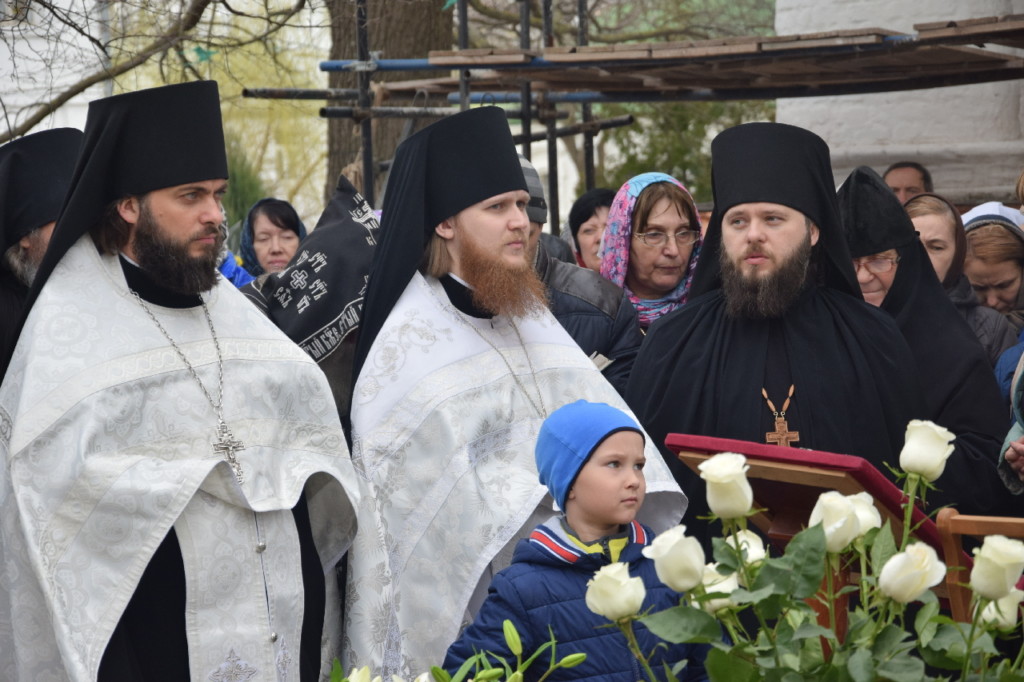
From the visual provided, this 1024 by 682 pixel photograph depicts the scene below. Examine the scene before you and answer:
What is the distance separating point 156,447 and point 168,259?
0.53 m

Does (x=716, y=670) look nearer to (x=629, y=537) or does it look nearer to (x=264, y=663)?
(x=629, y=537)

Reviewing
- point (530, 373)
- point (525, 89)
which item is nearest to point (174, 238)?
point (530, 373)

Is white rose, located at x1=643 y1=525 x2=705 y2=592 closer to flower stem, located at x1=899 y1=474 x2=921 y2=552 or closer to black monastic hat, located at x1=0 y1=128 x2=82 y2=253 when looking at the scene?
flower stem, located at x1=899 y1=474 x2=921 y2=552

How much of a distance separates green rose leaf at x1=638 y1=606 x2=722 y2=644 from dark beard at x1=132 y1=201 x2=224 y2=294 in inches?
95.6

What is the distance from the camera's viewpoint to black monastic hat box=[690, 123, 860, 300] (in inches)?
186

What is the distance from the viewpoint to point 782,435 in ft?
15.0

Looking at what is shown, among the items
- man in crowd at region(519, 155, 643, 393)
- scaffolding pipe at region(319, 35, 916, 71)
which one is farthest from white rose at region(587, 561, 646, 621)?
scaffolding pipe at region(319, 35, 916, 71)

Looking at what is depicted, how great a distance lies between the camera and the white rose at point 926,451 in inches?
82.2

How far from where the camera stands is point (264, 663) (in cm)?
400

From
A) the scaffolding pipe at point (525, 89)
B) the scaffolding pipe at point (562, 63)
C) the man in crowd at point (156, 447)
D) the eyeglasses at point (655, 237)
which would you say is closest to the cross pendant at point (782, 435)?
the man in crowd at point (156, 447)

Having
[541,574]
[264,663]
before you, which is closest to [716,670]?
[541,574]

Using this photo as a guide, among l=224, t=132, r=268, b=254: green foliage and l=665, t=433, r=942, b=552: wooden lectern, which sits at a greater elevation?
l=665, t=433, r=942, b=552: wooden lectern

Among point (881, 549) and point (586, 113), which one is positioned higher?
point (881, 549)

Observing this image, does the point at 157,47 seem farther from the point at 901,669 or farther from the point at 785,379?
the point at 901,669
